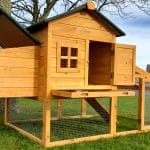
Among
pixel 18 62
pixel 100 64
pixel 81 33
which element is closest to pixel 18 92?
pixel 18 62

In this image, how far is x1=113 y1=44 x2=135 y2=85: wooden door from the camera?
779 centimetres

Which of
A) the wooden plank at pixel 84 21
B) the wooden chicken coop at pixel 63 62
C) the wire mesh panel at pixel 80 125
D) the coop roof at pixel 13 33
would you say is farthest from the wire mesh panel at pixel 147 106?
the coop roof at pixel 13 33

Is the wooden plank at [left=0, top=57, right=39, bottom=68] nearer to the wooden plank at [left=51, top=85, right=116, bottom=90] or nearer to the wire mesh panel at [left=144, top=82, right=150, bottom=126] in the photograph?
the wooden plank at [left=51, top=85, right=116, bottom=90]

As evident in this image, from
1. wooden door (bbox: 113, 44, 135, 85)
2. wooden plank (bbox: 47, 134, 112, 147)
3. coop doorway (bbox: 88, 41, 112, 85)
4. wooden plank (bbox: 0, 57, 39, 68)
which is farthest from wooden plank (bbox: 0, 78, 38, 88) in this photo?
wooden door (bbox: 113, 44, 135, 85)

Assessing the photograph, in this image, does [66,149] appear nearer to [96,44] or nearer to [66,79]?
[66,79]

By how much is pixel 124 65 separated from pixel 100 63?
55 centimetres

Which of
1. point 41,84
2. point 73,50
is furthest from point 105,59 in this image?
point 41,84

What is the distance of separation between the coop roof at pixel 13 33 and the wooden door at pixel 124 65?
5.73ft

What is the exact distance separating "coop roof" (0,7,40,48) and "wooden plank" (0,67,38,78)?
0.57m

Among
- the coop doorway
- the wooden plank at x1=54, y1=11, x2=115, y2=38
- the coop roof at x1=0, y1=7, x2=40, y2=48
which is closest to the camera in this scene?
the coop roof at x1=0, y1=7, x2=40, y2=48

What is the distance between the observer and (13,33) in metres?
7.51

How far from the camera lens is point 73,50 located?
7281mm

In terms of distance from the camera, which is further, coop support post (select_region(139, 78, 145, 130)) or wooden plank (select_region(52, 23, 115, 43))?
coop support post (select_region(139, 78, 145, 130))

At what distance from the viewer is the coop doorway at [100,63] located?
313 inches
